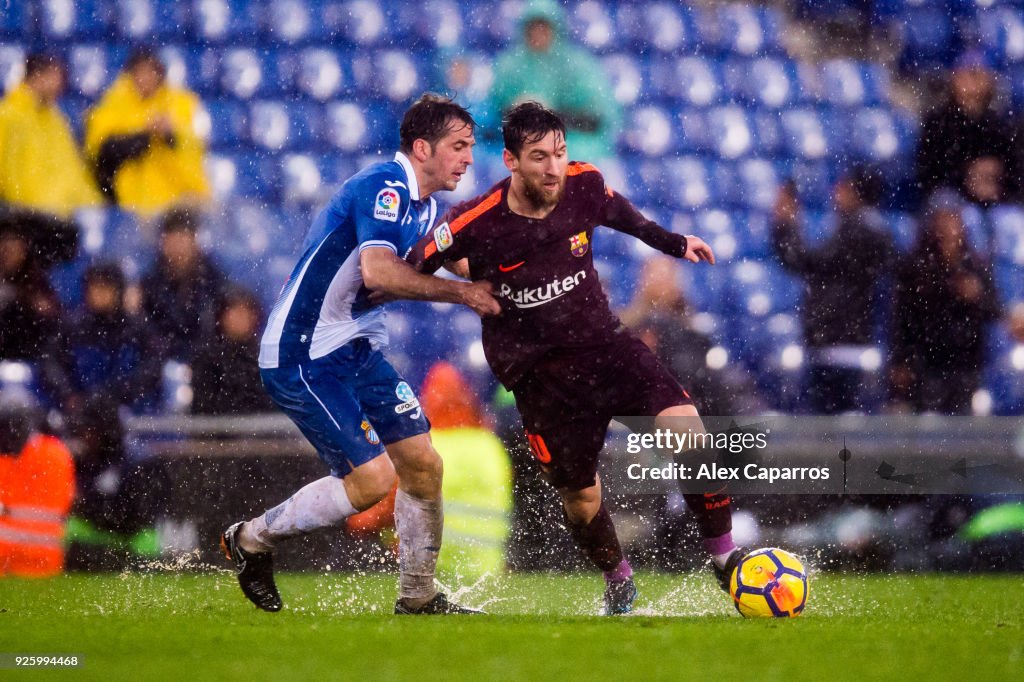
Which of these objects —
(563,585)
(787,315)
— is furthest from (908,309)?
(563,585)

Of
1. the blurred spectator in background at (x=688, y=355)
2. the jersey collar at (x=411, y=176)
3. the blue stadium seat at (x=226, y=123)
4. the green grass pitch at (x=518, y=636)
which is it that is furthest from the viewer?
the blue stadium seat at (x=226, y=123)

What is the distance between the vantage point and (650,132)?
869 centimetres

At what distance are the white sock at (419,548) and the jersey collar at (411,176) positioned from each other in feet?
3.63

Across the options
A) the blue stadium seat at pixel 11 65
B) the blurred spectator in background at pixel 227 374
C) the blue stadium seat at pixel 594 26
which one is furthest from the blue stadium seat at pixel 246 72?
the blue stadium seat at pixel 594 26

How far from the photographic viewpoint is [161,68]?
843 centimetres

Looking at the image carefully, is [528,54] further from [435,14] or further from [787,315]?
[787,315]

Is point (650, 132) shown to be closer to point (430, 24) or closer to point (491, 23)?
point (491, 23)

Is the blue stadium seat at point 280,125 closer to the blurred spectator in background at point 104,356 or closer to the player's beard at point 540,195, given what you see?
the blurred spectator in background at point 104,356

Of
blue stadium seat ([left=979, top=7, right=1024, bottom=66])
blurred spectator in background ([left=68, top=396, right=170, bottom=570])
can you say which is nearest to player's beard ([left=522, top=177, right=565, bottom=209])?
blurred spectator in background ([left=68, top=396, right=170, bottom=570])

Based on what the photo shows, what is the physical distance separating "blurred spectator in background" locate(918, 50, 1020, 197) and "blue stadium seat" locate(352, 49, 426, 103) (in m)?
2.98

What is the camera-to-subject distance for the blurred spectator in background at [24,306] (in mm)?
7652

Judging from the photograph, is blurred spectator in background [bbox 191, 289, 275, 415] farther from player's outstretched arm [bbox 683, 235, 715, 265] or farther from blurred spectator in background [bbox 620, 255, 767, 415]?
player's outstretched arm [bbox 683, 235, 715, 265]

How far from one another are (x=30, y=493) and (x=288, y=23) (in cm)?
327

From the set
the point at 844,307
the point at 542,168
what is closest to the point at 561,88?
the point at 844,307
